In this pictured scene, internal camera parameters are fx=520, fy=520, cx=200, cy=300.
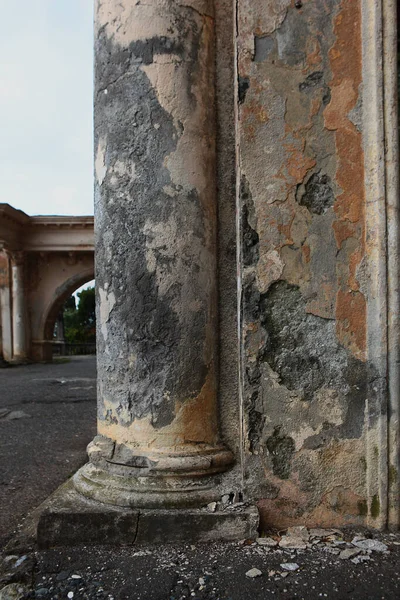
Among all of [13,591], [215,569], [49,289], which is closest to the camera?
[13,591]

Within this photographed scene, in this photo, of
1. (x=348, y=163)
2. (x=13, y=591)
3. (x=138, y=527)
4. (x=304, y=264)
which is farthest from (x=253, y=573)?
(x=348, y=163)

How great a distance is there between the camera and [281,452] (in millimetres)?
2025

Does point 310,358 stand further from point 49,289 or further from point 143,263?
point 49,289

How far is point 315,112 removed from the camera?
6.80 feet

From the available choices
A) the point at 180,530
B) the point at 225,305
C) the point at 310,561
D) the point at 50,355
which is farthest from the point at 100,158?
the point at 50,355

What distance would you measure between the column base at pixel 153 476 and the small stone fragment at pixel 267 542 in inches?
8.8

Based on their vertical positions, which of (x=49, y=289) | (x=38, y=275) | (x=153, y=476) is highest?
(x=38, y=275)

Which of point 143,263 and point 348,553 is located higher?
point 143,263

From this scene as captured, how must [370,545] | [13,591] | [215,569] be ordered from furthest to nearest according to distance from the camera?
[370,545] → [215,569] → [13,591]

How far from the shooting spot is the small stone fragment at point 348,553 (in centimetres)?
178

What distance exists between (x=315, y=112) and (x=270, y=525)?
5.36ft

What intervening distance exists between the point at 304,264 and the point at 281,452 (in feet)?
2.44

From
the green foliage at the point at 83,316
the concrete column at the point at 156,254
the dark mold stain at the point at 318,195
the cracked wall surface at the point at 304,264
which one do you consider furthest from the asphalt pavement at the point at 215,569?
the green foliage at the point at 83,316

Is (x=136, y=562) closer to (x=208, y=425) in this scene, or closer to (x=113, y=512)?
(x=113, y=512)
